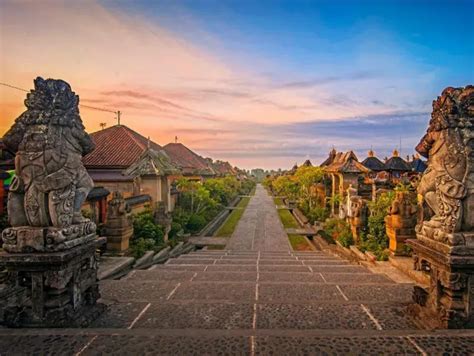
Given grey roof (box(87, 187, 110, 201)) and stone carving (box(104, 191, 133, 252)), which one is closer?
stone carving (box(104, 191, 133, 252))

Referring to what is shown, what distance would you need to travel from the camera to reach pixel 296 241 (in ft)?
49.7

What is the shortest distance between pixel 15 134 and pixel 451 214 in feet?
14.7

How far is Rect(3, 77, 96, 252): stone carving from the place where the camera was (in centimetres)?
304

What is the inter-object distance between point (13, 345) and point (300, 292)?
346 cm

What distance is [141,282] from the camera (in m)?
5.09

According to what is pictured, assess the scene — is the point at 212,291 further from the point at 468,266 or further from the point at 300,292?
the point at 468,266

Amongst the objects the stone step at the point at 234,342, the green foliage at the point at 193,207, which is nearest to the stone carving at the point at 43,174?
the stone step at the point at 234,342

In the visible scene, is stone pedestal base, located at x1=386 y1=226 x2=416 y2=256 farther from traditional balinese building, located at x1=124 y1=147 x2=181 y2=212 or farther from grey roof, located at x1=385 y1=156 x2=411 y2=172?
grey roof, located at x1=385 y1=156 x2=411 y2=172

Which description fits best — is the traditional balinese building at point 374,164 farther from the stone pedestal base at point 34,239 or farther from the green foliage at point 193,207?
the stone pedestal base at point 34,239

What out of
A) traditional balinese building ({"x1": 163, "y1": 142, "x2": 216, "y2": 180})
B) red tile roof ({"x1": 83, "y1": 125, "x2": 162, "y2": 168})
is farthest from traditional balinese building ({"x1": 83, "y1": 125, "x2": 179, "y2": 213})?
traditional balinese building ({"x1": 163, "y1": 142, "x2": 216, "y2": 180})

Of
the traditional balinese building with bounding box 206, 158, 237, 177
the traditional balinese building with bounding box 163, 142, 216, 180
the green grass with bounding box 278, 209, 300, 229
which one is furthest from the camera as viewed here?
the traditional balinese building with bounding box 206, 158, 237, 177

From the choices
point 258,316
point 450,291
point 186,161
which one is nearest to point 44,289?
point 258,316

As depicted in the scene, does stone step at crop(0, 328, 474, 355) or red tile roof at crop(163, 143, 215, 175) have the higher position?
red tile roof at crop(163, 143, 215, 175)

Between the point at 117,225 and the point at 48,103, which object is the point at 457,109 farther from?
the point at 117,225
